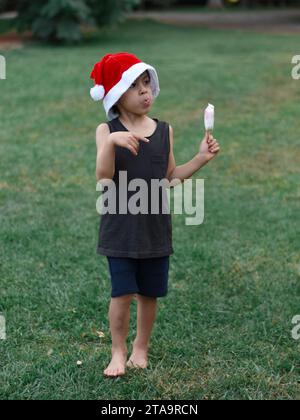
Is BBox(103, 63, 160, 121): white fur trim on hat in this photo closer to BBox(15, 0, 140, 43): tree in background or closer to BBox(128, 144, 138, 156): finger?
BBox(128, 144, 138, 156): finger

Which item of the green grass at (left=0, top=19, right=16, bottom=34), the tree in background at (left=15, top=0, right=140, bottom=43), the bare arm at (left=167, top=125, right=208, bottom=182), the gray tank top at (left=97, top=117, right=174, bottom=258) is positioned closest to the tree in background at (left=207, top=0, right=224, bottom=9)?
the green grass at (left=0, top=19, right=16, bottom=34)

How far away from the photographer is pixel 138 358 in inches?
127

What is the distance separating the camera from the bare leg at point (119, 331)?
121 inches

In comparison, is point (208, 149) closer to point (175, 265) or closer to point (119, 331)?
point (119, 331)

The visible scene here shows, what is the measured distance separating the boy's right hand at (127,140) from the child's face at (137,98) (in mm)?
208

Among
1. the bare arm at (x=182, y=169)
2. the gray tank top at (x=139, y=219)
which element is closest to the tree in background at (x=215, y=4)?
the bare arm at (x=182, y=169)

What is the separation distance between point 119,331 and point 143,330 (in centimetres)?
15

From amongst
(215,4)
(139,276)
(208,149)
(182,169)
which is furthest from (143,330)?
(215,4)

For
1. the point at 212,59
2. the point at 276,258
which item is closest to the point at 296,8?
the point at 212,59

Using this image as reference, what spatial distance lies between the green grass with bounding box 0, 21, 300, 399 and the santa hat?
1.23m

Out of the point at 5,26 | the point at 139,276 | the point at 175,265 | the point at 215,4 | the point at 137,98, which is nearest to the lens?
the point at 137,98

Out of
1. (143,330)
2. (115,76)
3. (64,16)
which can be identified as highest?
(64,16)

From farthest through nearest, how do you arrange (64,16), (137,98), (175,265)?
(64,16) < (175,265) < (137,98)
